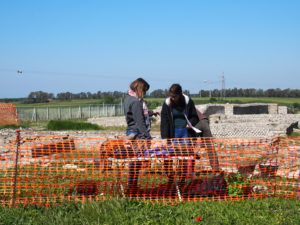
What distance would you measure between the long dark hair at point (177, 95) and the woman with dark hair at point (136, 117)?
1.11 ft

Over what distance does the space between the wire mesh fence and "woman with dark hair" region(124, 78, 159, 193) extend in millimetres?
30645

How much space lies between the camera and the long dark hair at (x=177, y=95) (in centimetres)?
594

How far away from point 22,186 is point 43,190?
0.29m

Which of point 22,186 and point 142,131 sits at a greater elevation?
point 142,131

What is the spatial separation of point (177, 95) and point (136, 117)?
660 millimetres

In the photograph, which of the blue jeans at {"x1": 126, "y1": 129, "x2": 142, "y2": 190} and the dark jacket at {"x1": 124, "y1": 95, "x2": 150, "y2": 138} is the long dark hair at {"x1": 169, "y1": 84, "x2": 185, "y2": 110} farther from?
the blue jeans at {"x1": 126, "y1": 129, "x2": 142, "y2": 190}

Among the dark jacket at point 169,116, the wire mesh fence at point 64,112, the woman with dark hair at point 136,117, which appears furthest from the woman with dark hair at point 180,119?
the wire mesh fence at point 64,112

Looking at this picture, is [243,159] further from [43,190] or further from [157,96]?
[157,96]

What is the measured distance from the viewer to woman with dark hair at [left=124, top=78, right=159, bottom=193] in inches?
225

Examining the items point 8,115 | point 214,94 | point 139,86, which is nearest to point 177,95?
point 139,86

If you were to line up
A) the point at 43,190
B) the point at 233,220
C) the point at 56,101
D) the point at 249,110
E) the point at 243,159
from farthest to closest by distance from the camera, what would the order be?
1. the point at 56,101
2. the point at 249,110
3. the point at 243,159
4. the point at 43,190
5. the point at 233,220

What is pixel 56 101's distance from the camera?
71938 millimetres

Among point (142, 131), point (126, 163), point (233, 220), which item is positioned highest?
point (142, 131)

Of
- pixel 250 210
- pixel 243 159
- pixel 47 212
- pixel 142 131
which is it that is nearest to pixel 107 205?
pixel 47 212
